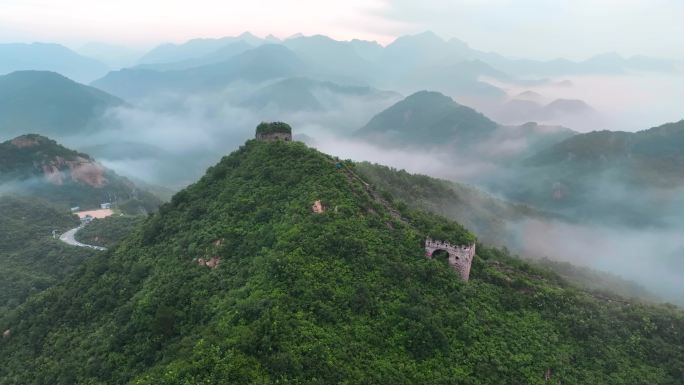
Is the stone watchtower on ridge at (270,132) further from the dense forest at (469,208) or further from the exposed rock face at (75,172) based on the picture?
the exposed rock face at (75,172)

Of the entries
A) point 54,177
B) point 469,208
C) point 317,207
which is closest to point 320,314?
point 317,207

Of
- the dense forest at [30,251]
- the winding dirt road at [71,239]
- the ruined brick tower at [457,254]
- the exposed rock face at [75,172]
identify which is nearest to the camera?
the ruined brick tower at [457,254]

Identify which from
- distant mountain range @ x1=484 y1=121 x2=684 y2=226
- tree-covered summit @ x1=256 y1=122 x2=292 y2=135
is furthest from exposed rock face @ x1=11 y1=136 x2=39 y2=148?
distant mountain range @ x1=484 y1=121 x2=684 y2=226

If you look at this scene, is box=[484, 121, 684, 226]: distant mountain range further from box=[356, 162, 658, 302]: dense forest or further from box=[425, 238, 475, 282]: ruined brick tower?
box=[425, 238, 475, 282]: ruined brick tower

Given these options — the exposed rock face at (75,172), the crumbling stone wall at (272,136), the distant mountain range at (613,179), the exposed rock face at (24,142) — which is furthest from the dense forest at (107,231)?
the distant mountain range at (613,179)

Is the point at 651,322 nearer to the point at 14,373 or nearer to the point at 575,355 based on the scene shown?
the point at 575,355

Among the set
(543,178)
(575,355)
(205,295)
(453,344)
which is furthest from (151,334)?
(543,178)
